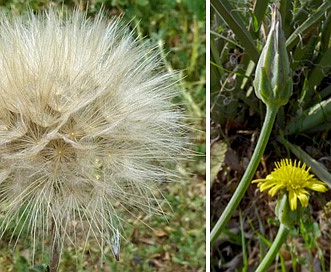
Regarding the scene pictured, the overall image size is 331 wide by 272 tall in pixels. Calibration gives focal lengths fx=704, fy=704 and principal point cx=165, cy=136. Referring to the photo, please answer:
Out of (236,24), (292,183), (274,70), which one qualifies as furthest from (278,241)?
(236,24)

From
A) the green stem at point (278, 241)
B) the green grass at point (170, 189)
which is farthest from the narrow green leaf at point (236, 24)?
the green stem at point (278, 241)

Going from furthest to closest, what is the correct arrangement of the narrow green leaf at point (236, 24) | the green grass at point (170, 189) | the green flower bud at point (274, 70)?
the green grass at point (170, 189)
the narrow green leaf at point (236, 24)
the green flower bud at point (274, 70)

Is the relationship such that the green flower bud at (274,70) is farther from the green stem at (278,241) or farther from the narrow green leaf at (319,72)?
the narrow green leaf at (319,72)

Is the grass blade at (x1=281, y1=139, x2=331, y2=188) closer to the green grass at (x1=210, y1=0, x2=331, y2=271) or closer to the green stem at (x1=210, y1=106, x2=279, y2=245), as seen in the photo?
the green grass at (x1=210, y1=0, x2=331, y2=271)

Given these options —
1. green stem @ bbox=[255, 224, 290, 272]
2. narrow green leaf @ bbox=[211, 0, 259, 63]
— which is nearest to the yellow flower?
green stem @ bbox=[255, 224, 290, 272]

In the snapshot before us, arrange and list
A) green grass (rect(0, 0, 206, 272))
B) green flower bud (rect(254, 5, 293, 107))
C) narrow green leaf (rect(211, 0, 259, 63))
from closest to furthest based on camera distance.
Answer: green flower bud (rect(254, 5, 293, 107)) → narrow green leaf (rect(211, 0, 259, 63)) → green grass (rect(0, 0, 206, 272))

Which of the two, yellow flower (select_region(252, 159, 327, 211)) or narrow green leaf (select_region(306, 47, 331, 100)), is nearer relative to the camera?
yellow flower (select_region(252, 159, 327, 211))
